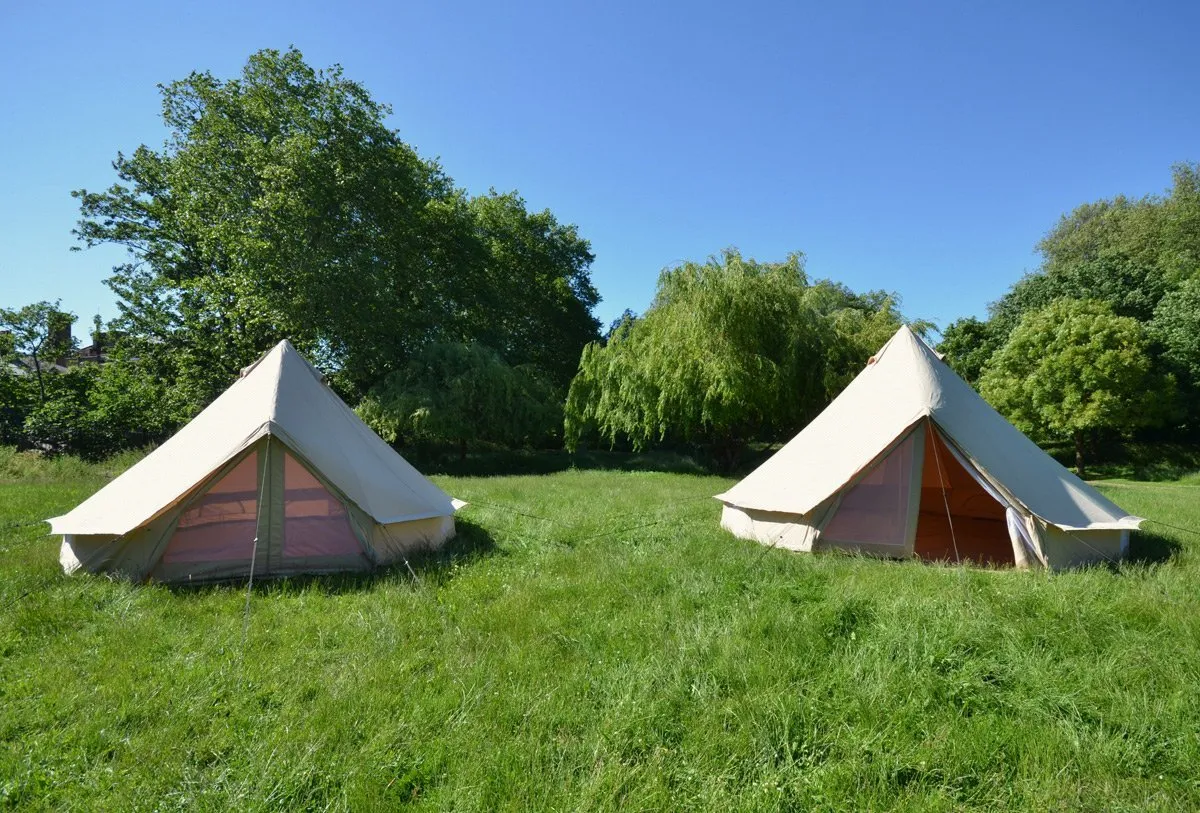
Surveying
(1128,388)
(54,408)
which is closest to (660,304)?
(1128,388)

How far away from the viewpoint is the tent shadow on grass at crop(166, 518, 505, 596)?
4.66m

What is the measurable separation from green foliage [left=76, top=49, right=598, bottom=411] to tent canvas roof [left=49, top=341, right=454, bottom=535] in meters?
11.6

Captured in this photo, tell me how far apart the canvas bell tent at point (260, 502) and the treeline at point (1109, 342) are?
2033cm

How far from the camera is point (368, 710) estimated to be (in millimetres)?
2730

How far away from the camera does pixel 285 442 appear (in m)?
5.01

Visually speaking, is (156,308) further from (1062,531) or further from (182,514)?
(1062,531)

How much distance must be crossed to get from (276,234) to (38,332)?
8.20m

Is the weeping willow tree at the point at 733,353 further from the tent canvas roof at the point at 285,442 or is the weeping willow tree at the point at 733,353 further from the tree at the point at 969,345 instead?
the tree at the point at 969,345

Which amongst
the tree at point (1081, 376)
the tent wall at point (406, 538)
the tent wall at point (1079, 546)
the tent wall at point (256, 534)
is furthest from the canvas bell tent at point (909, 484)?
the tree at point (1081, 376)

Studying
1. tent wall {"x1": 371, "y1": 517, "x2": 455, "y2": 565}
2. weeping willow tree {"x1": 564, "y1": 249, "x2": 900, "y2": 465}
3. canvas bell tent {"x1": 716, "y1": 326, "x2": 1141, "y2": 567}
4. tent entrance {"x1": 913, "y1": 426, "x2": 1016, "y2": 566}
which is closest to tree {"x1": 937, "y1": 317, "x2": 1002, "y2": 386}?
weeping willow tree {"x1": 564, "y1": 249, "x2": 900, "y2": 465}

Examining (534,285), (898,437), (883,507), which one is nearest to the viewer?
(898,437)

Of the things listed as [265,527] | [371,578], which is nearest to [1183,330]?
[371,578]

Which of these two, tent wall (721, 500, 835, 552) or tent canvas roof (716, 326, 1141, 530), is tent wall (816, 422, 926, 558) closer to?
tent wall (721, 500, 835, 552)

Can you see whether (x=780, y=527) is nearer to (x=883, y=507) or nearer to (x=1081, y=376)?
(x=883, y=507)
